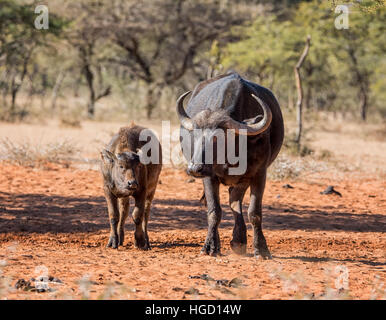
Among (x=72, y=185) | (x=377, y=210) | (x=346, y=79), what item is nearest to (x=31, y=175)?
(x=72, y=185)

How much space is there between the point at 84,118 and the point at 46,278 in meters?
25.9

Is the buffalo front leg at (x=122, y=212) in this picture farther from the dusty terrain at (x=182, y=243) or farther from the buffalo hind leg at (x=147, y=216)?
the buffalo hind leg at (x=147, y=216)

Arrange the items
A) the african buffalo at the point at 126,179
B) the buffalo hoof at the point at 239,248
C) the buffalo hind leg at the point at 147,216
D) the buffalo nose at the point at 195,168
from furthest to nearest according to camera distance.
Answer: the buffalo hind leg at the point at 147,216 < the buffalo hoof at the point at 239,248 < the african buffalo at the point at 126,179 < the buffalo nose at the point at 195,168

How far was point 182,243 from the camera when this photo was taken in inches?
321

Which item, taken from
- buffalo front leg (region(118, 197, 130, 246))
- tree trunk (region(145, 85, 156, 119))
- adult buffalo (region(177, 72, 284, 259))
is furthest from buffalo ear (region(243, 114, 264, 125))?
tree trunk (region(145, 85, 156, 119))

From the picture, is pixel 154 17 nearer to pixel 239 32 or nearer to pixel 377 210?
pixel 239 32

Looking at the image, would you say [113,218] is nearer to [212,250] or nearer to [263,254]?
[212,250]

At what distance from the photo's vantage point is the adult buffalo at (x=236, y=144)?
Result: 6348 millimetres

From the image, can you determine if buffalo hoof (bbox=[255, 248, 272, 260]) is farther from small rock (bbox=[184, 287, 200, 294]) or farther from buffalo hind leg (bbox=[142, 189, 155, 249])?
small rock (bbox=[184, 287, 200, 294])

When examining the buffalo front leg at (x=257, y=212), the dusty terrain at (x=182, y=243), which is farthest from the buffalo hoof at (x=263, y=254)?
the dusty terrain at (x=182, y=243)

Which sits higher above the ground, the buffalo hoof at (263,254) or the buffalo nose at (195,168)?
the buffalo nose at (195,168)

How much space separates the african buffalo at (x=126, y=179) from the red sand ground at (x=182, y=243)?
0.31 m

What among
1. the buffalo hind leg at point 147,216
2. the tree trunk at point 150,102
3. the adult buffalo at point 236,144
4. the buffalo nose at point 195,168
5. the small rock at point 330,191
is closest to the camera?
the buffalo nose at point 195,168

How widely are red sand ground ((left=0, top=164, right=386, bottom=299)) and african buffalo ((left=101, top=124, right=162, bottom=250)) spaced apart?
31 cm
